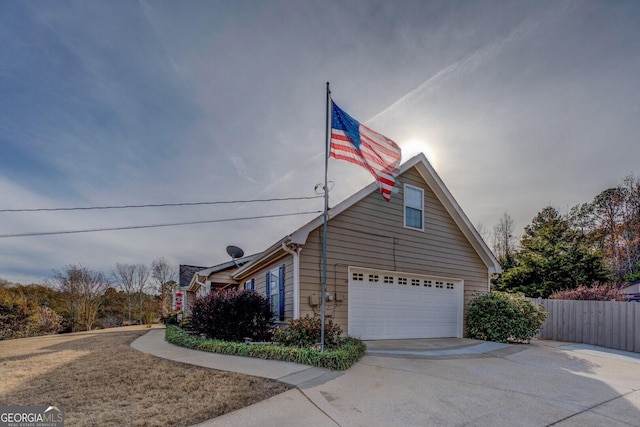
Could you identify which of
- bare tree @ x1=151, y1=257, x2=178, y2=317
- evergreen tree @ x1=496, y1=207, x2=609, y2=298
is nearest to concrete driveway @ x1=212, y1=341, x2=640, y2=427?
evergreen tree @ x1=496, y1=207, x2=609, y2=298

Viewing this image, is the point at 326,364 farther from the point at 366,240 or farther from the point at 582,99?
the point at 582,99

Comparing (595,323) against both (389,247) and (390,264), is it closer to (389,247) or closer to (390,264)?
(390,264)

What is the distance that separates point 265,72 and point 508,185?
10136mm

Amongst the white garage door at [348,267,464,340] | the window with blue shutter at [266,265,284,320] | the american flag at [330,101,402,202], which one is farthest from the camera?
the window with blue shutter at [266,265,284,320]

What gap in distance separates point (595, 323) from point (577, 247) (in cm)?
786

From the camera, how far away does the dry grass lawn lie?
4.17 m

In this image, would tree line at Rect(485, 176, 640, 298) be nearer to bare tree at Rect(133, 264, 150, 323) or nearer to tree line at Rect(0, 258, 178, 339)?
tree line at Rect(0, 258, 178, 339)

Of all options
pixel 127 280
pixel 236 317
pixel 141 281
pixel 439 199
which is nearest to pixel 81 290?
pixel 127 280

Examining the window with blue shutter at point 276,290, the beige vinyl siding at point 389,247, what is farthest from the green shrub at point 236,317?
the beige vinyl siding at point 389,247

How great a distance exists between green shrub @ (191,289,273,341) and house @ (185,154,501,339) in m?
0.68

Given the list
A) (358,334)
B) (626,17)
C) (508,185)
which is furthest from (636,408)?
(508,185)

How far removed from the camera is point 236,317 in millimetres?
9133

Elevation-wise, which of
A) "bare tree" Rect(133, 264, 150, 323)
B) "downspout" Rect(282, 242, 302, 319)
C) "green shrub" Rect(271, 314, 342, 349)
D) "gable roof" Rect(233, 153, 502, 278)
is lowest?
"bare tree" Rect(133, 264, 150, 323)

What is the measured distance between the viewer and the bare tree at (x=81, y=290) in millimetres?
23461
